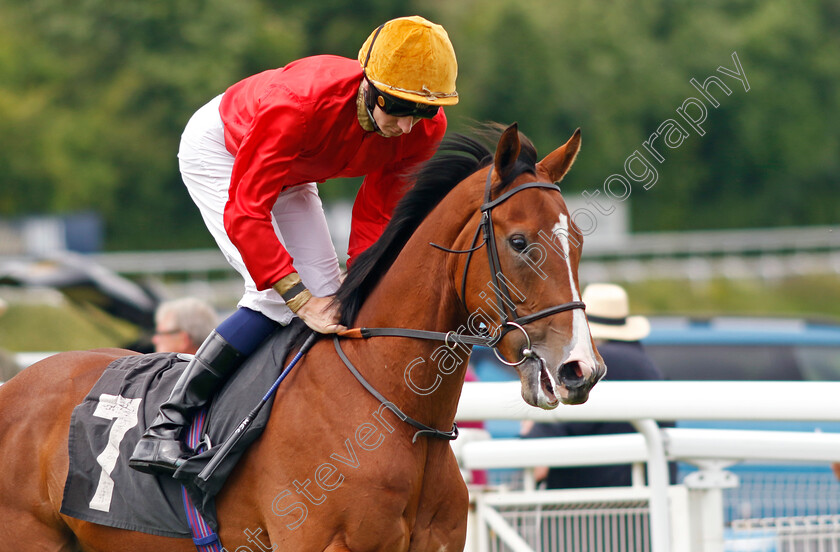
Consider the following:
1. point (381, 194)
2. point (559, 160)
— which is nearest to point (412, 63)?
point (559, 160)

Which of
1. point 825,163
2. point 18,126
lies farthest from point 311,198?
Answer: point 825,163

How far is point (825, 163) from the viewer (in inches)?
1189

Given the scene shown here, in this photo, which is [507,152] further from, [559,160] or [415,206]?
[415,206]

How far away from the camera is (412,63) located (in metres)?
2.93

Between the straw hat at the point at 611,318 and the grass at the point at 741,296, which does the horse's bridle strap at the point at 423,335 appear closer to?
the straw hat at the point at 611,318

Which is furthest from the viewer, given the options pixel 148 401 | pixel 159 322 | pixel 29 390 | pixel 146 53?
pixel 146 53

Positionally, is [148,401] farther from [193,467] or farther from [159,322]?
[159,322]

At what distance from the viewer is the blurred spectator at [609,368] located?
417 cm

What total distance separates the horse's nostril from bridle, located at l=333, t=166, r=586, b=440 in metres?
0.10

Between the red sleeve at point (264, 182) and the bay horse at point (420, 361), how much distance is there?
29 centimetres

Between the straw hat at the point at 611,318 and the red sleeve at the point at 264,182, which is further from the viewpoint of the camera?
the straw hat at the point at 611,318

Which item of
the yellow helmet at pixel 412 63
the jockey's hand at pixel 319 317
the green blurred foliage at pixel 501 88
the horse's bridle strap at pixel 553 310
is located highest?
the green blurred foliage at pixel 501 88

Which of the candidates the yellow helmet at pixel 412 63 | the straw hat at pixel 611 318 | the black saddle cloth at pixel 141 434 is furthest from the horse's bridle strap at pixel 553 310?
the straw hat at pixel 611 318

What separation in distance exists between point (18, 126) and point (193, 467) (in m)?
19.8
